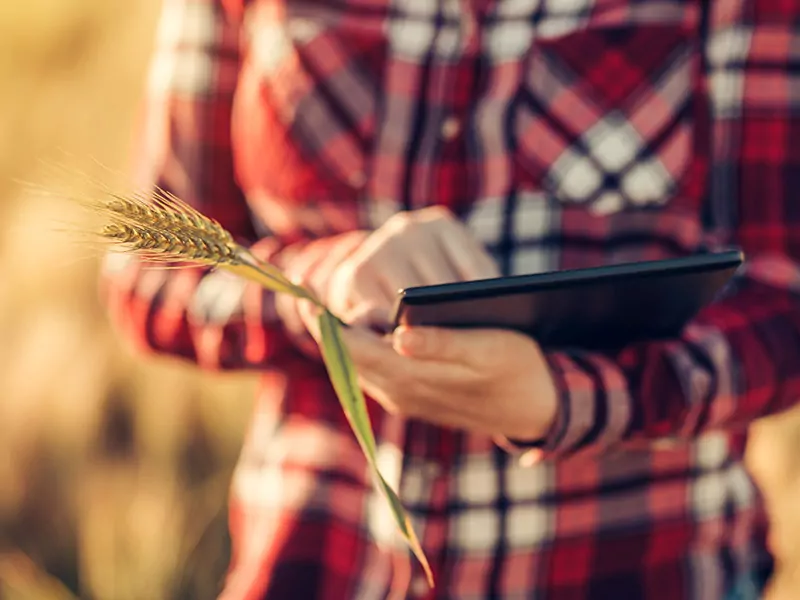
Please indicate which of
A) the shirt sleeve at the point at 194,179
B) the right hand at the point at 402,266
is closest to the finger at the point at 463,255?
the right hand at the point at 402,266

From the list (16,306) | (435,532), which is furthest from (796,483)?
(16,306)

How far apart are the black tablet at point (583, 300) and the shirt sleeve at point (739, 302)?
0.04 m

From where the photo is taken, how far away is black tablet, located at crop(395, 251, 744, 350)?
60 cm

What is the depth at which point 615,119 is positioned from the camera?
0.85 m

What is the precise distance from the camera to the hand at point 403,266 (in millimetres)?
736

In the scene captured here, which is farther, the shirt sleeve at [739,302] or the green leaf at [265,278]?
the shirt sleeve at [739,302]

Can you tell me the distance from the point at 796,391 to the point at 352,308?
16.0 inches

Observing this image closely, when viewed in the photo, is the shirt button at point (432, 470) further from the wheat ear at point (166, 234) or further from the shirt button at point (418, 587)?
the wheat ear at point (166, 234)

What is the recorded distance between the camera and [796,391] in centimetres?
84

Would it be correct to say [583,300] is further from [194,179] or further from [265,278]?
[194,179]

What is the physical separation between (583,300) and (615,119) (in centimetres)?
26

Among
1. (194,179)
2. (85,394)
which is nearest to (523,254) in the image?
(194,179)

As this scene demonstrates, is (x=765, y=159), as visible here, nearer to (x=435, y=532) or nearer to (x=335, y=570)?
(x=435, y=532)

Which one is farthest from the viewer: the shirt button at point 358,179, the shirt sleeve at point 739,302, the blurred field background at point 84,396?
the blurred field background at point 84,396
